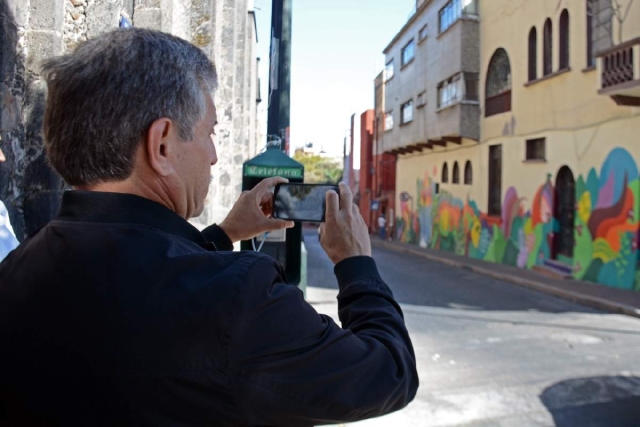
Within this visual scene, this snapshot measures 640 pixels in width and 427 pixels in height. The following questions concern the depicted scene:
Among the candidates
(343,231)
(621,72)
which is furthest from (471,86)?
(343,231)

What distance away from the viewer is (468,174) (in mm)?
22469

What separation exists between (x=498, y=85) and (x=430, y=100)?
4.30m

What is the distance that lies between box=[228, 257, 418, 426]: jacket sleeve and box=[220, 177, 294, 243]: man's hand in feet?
2.74

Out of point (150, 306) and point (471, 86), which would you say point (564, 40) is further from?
point (150, 306)

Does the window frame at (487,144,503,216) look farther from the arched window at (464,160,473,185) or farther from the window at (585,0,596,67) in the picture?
the window at (585,0,596,67)

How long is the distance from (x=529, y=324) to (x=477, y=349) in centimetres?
208

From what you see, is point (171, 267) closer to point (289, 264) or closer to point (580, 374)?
point (289, 264)

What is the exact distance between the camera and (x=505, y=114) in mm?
18719

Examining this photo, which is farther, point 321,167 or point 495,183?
point 321,167

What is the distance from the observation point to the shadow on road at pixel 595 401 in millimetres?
4828

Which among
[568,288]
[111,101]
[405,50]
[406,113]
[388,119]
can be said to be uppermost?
[405,50]

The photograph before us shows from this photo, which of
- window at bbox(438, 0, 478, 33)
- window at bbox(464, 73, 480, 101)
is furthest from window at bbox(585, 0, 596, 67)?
window at bbox(438, 0, 478, 33)

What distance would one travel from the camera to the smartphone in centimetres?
177

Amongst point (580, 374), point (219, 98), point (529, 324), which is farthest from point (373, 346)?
point (529, 324)
